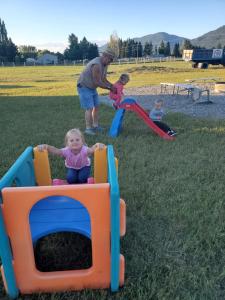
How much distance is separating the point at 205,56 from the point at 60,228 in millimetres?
25510

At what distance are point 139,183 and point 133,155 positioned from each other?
1009mm

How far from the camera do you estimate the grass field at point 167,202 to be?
224 centimetres

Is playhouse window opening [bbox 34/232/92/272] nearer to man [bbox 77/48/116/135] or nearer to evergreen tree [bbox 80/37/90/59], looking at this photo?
man [bbox 77/48/116/135]

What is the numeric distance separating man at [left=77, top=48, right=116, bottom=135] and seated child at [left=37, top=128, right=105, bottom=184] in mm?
2699

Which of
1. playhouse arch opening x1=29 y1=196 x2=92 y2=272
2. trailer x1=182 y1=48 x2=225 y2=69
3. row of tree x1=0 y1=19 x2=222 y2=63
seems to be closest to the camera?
playhouse arch opening x1=29 y1=196 x2=92 y2=272

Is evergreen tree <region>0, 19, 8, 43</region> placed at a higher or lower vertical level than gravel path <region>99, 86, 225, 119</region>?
higher

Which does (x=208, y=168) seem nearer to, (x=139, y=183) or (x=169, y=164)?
(x=169, y=164)

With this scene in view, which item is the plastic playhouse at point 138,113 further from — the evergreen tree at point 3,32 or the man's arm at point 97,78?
the evergreen tree at point 3,32

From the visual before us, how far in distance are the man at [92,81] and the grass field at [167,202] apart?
0.56 m

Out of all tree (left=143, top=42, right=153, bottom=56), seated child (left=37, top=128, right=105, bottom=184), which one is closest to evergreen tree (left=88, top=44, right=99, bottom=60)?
tree (left=143, top=42, right=153, bottom=56)

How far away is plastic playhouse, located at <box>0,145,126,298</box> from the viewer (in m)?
1.95

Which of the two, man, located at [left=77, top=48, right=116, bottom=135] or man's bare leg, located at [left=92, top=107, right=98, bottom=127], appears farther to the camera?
→ man's bare leg, located at [left=92, top=107, right=98, bottom=127]

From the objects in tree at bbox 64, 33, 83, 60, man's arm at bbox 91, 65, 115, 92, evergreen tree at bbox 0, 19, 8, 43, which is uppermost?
evergreen tree at bbox 0, 19, 8, 43

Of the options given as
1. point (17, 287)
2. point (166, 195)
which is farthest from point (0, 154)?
point (17, 287)
